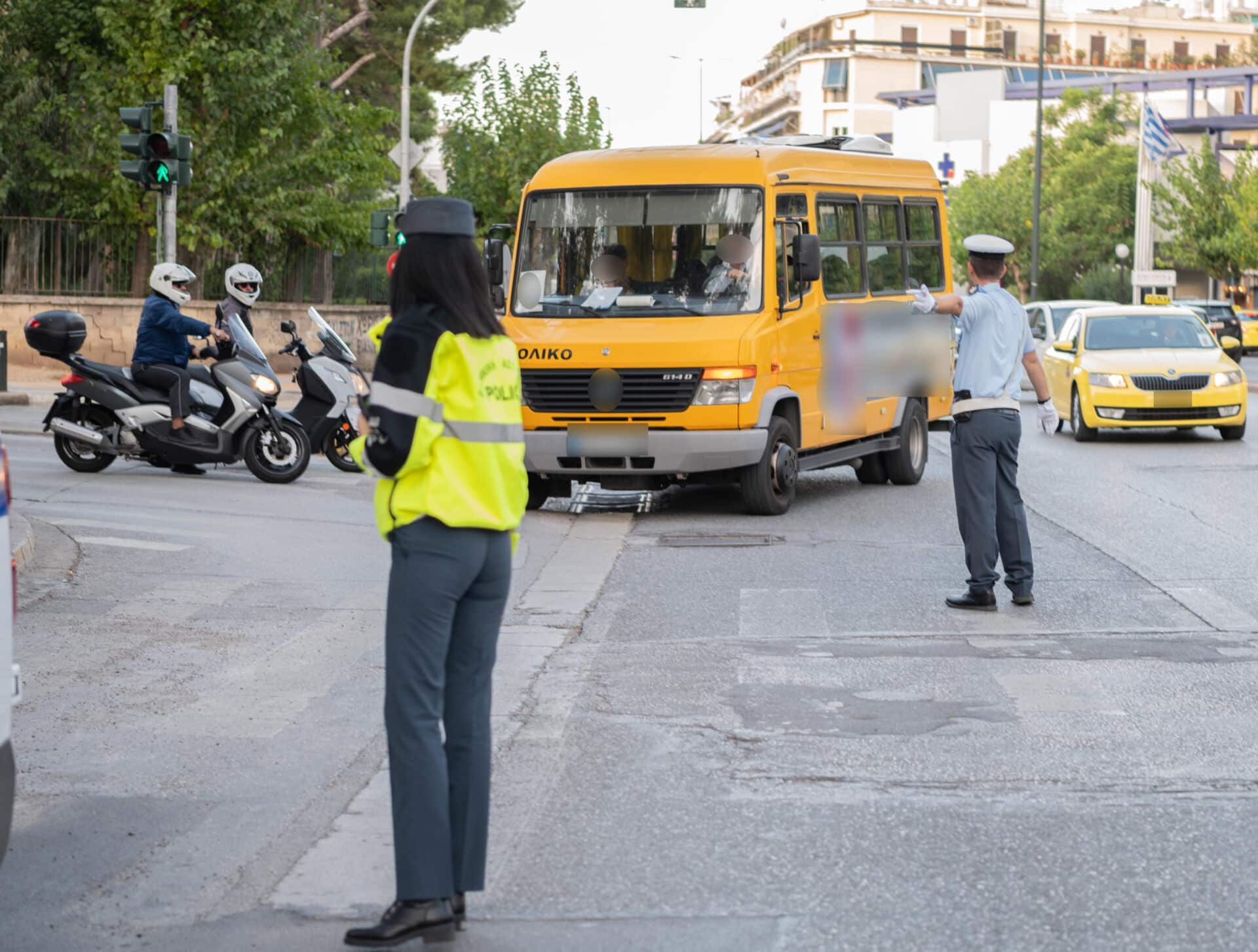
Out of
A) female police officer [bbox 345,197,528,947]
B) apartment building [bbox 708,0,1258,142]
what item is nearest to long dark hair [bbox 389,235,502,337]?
female police officer [bbox 345,197,528,947]

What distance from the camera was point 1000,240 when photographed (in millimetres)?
10250

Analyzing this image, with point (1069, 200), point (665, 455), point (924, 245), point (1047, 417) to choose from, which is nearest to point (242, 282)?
point (665, 455)

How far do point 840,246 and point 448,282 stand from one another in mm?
11705

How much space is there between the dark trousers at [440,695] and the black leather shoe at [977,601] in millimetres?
5595

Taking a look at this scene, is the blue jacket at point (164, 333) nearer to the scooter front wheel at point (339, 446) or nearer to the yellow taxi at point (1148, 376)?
the scooter front wheel at point (339, 446)

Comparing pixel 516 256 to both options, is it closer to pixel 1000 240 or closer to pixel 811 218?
pixel 811 218

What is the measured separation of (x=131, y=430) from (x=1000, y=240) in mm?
8196

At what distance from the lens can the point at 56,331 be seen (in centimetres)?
1367

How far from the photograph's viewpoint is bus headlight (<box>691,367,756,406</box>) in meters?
14.2

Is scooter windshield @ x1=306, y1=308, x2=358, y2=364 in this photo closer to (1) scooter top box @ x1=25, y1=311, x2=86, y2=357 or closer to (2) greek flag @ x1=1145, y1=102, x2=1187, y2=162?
(1) scooter top box @ x1=25, y1=311, x2=86, y2=357

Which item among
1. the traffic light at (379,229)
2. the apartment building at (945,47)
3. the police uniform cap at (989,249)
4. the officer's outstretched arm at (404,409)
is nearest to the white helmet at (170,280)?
the police uniform cap at (989,249)

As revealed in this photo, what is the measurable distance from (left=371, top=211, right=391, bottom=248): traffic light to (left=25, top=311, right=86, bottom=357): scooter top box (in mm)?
15679

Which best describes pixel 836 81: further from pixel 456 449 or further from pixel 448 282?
pixel 456 449

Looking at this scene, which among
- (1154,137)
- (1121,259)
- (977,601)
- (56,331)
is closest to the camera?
(977,601)
